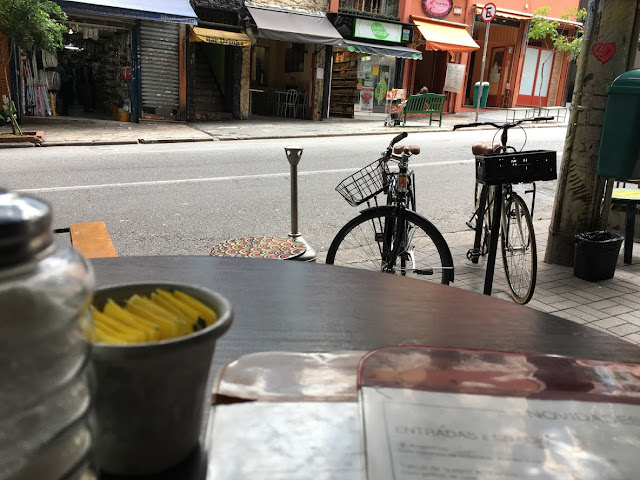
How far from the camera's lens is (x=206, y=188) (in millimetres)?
7773

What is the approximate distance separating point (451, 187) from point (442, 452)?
8.11 meters

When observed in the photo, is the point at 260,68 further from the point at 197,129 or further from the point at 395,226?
the point at 395,226

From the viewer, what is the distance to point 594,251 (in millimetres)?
4539

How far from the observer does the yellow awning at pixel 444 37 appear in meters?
19.4

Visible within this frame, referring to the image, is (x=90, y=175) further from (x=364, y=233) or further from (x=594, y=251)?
(x=594, y=251)

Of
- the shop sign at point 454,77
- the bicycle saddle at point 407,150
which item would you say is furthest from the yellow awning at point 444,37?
the bicycle saddle at point 407,150

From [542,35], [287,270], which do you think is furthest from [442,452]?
[542,35]

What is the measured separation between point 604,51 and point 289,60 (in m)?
16.8

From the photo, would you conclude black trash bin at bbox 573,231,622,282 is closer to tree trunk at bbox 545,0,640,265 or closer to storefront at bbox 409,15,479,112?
tree trunk at bbox 545,0,640,265

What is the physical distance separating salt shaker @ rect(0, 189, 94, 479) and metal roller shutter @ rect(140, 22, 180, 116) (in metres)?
16.4

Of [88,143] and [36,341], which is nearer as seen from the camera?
[36,341]

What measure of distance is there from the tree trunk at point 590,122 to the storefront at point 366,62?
43.5ft

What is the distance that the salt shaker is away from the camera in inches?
17.7

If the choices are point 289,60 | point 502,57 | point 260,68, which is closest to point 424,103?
point 289,60
